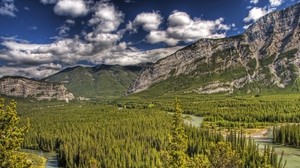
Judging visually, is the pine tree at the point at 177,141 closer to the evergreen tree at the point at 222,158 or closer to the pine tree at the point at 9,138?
the pine tree at the point at 9,138

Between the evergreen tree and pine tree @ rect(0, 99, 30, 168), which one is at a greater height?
pine tree @ rect(0, 99, 30, 168)

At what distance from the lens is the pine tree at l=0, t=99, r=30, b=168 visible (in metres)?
38.2

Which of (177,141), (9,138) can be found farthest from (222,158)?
(9,138)

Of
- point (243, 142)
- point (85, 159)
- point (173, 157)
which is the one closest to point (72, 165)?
point (85, 159)

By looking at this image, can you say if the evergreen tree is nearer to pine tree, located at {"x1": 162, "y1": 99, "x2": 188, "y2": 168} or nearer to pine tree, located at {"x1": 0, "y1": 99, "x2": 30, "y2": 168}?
pine tree, located at {"x1": 162, "y1": 99, "x2": 188, "y2": 168}

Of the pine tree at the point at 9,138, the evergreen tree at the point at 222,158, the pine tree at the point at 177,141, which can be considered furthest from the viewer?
the evergreen tree at the point at 222,158

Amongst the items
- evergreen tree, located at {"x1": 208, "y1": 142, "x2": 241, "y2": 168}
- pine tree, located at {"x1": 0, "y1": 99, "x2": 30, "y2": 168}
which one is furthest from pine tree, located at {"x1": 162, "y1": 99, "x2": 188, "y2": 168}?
evergreen tree, located at {"x1": 208, "y1": 142, "x2": 241, "y2": 168}

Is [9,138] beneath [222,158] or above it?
above

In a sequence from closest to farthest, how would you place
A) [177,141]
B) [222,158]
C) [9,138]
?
[9,138] → [177,141] → [222,158]

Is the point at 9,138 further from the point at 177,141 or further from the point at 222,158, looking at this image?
the point at 222,158

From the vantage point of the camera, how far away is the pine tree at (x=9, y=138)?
3825cm

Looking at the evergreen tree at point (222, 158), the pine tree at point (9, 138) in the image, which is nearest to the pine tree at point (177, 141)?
the pine tree at point (9, 138)

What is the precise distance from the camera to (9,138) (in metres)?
38.4

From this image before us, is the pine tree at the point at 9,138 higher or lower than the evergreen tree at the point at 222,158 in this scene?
higher
